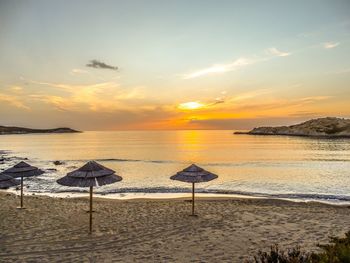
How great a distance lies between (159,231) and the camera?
12062 millimetres

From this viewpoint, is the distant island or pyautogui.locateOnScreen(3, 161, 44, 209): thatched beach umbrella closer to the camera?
pyautogui.locateOnScreen(3, 161, 44, 209): thatched beach umbrella

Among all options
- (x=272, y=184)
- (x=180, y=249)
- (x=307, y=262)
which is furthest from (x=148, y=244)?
(x=272, y=184)

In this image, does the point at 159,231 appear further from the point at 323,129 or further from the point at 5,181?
the point at 323,129

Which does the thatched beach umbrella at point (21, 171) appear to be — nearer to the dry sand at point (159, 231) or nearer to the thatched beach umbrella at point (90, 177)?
the dry sand at point (159, 231)

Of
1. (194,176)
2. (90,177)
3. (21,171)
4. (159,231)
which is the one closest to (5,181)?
(21,171)

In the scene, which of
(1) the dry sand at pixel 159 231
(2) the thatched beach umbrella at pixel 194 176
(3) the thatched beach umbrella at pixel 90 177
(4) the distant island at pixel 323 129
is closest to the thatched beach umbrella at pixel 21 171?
(1) the dry sand at pixel 159 231

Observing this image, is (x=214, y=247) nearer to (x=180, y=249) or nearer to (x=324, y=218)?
(x=180, y=249)

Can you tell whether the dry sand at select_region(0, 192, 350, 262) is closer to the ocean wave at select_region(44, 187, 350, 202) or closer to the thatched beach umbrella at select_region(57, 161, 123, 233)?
the thatched beach umbrella at select_region(57, 161, 123, 233)

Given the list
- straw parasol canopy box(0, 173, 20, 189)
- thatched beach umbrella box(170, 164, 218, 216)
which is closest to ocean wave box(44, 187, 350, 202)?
straw parasol canopy box(0, 173, 20, 189)

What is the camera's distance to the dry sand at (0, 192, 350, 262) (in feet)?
31.4

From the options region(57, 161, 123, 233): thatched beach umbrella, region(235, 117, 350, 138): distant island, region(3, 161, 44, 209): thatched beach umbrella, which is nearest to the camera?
region(57, 161, 123, 233): thatched beach umbrella

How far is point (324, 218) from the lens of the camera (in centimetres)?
1430

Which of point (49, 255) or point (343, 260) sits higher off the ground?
point (343, 260)

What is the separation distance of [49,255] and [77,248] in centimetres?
90
